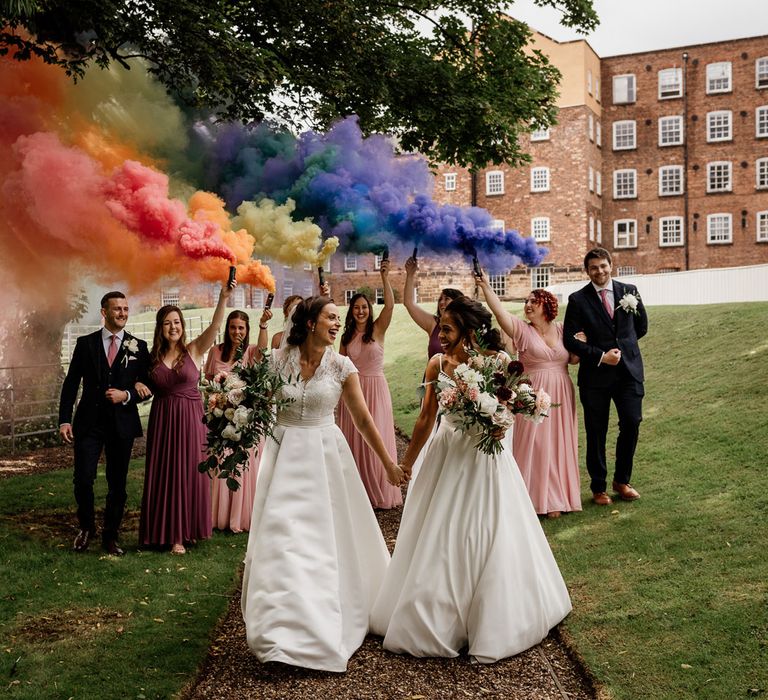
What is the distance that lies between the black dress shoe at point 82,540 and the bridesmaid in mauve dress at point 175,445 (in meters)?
0.48

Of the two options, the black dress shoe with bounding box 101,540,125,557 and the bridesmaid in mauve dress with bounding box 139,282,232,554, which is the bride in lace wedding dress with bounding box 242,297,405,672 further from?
the black dress shoe with bounding box 101,540,125,557

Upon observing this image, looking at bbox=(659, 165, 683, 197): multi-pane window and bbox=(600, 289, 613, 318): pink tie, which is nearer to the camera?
bbox=(600, 289, 613, 318): pink tie

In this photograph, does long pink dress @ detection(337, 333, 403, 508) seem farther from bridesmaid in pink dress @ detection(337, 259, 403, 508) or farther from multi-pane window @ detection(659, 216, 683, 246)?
multi-pane window @ detection(659, 216, 683, 246)

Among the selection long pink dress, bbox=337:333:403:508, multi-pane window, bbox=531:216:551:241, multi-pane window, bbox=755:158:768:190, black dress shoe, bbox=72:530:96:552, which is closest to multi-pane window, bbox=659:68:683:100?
multi-pane window, bbox=755:158:768:190

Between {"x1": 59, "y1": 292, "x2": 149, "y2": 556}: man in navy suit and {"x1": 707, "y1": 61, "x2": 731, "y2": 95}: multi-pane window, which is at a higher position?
{"x1": 707, "y1": 61, "x2": 731, "y2": 95}: multi-pane window

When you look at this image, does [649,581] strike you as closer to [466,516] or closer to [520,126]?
[466,516]

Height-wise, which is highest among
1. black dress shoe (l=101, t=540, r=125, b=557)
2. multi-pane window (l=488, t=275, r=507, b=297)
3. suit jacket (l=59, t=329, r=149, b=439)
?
multi-pane window (l=488, t=275, r=507, b=297)

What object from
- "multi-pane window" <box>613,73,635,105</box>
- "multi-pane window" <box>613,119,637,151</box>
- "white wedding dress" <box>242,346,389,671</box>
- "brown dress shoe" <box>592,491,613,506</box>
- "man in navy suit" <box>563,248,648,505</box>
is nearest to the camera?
"white wedding dress" <box>242,346,389,671</box>

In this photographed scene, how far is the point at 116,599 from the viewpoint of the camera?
21.5ft

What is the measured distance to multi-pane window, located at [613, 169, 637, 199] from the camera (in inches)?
1976

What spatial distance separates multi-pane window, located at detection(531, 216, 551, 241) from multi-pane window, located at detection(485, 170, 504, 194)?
2.60m

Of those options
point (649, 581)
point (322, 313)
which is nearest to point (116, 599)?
point (322, 313)

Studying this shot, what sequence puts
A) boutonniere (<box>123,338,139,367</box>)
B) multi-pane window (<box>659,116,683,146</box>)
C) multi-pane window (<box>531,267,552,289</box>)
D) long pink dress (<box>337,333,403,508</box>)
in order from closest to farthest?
1. boutonniere (<box>123,338,139,367</box>)
2. long pink dress (<box>337,333,403,508</box>)
3. multi-pane window (<box>531,267,552,289</box>)
4. multi-pane window (<box>659,116,683,146</box>)

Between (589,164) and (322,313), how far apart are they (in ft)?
149
